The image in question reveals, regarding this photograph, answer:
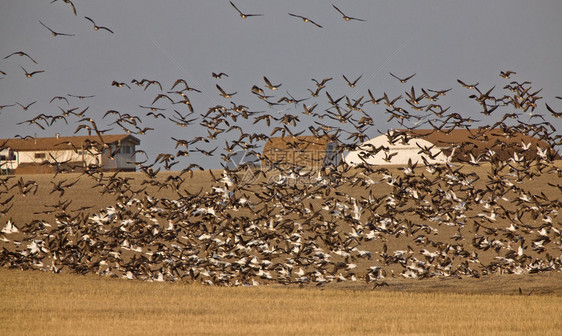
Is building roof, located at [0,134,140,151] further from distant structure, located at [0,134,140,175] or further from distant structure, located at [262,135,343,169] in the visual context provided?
distant structure, located at [262,135,343,169]

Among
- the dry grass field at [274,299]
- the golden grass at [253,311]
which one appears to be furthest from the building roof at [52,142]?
the golden grass at [253,311]

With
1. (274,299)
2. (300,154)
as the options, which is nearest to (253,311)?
(274,299)

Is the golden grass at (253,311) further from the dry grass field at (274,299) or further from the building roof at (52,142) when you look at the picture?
the building roof at (52,142)

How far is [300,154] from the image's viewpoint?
59156 millimetres

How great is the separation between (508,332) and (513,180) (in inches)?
1493

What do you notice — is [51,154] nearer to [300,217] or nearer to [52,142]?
[52,142]

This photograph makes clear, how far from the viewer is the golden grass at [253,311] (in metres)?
20.1

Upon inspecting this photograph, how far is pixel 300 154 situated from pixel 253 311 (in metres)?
36.3

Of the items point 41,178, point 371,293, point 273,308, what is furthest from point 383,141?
point 273,308

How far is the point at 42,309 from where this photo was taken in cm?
2352

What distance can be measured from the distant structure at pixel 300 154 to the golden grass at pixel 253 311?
584 centimetres

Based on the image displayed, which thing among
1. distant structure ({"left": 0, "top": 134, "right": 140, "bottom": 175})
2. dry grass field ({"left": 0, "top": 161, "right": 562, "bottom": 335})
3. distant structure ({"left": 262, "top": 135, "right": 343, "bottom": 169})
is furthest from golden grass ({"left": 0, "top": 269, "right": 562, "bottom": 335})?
distant structure ({"left": 0, "top": 134, "right": 140, "bottom": 175})

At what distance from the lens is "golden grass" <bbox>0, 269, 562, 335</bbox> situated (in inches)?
793

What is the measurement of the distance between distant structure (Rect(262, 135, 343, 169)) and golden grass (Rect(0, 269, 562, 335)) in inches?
230
